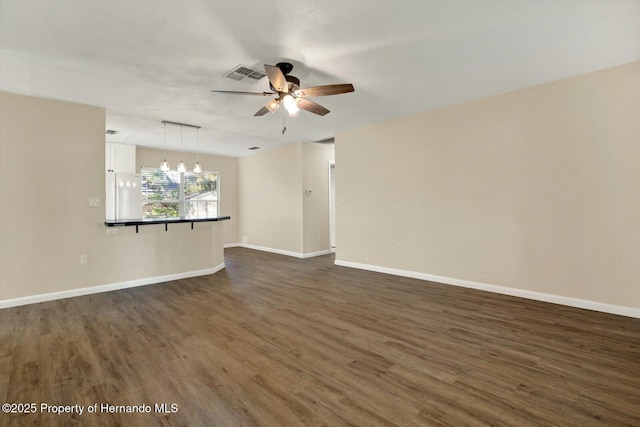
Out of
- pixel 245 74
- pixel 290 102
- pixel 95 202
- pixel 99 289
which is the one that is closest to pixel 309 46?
pixel 290 102

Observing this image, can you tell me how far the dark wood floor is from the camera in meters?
1.75

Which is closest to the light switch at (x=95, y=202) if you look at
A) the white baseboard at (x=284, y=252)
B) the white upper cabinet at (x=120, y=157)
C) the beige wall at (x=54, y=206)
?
the beige wall at (x=54, y=206)

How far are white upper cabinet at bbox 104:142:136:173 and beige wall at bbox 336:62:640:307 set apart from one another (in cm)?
524

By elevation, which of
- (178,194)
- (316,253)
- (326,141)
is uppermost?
(326,141)

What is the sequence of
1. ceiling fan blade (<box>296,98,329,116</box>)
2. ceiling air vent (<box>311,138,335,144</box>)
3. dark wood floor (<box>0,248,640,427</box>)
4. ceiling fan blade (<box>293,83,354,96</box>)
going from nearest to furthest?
dark wood floor (<box>0,248,640,427</box>) → ceiling fan blade (<box>293,83,354,96</box>) → ceiling fan blade (<box>296,98,329,116</box>) → ceiling air vent (<box>311,138,335,144</box>)

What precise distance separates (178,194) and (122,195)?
212 cm

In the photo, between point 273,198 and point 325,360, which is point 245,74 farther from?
point 273,198

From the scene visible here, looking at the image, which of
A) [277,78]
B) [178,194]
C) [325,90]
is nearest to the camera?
[277,78]

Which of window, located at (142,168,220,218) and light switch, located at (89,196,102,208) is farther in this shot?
window, located at (142,168,220,218)

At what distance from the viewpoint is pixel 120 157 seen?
6.40 m

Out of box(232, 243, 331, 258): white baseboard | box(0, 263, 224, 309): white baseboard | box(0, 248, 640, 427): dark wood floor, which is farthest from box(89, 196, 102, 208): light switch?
box(232, 243, 331, 258): white baseboard

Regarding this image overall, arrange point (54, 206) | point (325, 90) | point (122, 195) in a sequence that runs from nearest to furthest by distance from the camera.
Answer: point (325, 90) → point (54, 206) → point (122, 195)

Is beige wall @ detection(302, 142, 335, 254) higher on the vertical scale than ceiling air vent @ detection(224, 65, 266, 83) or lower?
lower

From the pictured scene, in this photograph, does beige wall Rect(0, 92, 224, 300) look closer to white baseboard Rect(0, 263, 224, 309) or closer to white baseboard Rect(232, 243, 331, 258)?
white baseboard Rect(0, 263, 224, 309)
